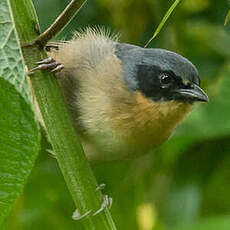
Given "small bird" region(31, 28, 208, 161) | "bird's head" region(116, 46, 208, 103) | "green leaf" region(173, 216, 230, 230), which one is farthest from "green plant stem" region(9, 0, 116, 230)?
"green leaf" region(173, 216, 230, 230)

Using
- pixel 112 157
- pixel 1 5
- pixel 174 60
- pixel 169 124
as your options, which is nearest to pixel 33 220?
pixel 112 157

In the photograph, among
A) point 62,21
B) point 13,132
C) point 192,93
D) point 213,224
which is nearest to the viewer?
point 13,132

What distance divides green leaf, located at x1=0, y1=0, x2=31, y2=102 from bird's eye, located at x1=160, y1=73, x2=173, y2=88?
4.52 ft

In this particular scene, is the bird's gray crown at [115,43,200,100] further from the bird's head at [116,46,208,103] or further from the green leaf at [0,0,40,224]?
the green leaf at [0,0,40,224]

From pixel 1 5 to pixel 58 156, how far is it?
478 millimetres

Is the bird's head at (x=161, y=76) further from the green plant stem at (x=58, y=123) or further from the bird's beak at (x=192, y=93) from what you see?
the green plant stem at (x=58, y=123)

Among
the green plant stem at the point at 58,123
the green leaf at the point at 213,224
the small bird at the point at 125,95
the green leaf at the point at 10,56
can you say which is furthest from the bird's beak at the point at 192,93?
the green leaf at the point at 10,56

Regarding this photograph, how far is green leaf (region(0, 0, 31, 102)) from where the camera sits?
131 cm

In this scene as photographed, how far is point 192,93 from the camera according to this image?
276 centimetres

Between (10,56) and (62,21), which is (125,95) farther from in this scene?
(10,56)

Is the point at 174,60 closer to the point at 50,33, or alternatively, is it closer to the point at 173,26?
the point at 173,26

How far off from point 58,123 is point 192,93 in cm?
117

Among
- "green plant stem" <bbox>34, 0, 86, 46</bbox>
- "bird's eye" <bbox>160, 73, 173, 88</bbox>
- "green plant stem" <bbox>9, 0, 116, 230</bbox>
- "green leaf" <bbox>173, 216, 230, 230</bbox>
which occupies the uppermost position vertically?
"green plant stem" <bbox>34, 0, 86, 46</bbox>

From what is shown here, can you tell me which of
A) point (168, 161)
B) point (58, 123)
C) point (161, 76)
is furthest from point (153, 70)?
point (58, 123)
